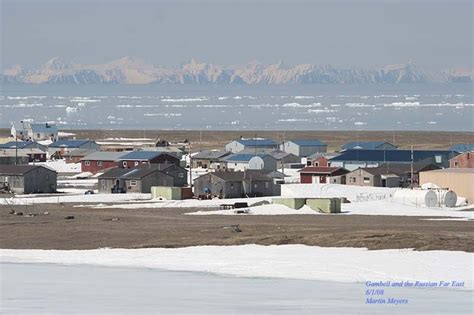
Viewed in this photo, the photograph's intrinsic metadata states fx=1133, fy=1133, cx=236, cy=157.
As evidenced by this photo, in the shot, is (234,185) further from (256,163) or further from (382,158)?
(382,158)

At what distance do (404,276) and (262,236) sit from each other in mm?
8914

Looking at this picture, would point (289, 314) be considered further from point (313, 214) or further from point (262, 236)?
point (313, 214)

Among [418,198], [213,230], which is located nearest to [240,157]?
[418,198]

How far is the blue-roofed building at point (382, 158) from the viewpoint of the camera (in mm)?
71812

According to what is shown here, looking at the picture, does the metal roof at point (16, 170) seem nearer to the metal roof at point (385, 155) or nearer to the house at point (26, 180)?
the house at point (26, 180)

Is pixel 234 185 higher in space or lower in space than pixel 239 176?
lower

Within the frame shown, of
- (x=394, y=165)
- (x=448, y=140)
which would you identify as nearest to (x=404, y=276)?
(x=394, y=165)

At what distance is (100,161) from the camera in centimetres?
Result: 7512

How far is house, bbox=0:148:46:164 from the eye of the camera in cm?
8344

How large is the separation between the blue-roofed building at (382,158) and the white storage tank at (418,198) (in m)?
17.6

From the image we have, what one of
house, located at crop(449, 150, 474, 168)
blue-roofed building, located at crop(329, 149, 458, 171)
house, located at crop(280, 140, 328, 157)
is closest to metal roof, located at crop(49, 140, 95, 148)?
house, located at crop(280, 140, 328, 157)

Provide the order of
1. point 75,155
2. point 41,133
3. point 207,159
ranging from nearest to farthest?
point 207,159, point 75,155, point 41,133

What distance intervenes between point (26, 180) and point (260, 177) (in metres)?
12.8

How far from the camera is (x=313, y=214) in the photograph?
48.4 m
